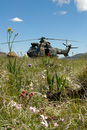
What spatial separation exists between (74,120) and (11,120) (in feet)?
2.23

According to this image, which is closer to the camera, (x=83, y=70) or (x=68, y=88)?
(x=68, y=88)

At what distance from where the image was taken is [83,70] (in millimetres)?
3418

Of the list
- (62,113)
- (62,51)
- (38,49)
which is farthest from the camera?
(62,51)

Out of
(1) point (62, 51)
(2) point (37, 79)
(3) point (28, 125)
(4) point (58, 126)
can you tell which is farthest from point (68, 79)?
(1) point (62, 51)

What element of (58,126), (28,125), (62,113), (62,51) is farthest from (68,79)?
(62,51)

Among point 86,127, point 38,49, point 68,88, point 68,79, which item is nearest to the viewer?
point 86,127

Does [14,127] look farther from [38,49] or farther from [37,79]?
[38,49]

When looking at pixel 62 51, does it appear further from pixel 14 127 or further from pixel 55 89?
pixel 14 127

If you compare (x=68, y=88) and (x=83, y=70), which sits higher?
(x=83, y=70)

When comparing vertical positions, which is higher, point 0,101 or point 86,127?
point 0,101

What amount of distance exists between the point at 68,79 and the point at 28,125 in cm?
180

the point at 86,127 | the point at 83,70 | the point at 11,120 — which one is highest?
the point at 83,70

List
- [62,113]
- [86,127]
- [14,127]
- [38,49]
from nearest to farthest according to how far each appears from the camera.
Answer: [14,127] → [86,127] → [62,113] → [38,49]

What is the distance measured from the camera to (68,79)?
3.21 m
